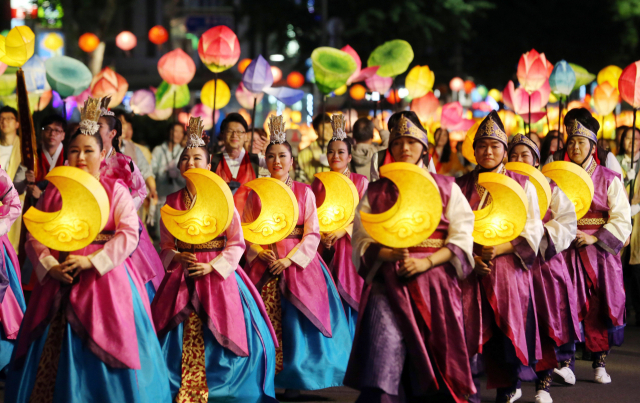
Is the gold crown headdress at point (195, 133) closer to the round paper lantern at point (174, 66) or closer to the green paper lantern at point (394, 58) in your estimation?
the round paper lantern at point (174, 66)

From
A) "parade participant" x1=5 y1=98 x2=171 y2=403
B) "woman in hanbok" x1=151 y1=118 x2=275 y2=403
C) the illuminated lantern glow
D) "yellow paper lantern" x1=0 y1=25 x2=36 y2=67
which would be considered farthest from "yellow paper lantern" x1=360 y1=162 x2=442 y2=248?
the illuminated lantern glow

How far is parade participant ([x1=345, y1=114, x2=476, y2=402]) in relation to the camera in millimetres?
3949

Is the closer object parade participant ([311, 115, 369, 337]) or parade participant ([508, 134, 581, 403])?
parade participant ([508, 134, 581, 403])

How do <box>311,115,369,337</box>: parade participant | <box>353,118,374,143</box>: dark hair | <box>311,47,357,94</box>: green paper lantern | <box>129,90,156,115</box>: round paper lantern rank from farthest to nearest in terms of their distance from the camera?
<box>129,90,156,115</box>: round paper lantern < <box>311,47,357,94</box>: green paper lantern < <box>353,118,374,143</box>: dark hair < <box>311,115,369,337</box>: parade participant

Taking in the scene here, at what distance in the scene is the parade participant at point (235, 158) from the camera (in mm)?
6508

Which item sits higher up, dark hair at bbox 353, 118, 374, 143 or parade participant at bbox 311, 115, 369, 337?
dark hair at bbox 353, 118, 374, 143

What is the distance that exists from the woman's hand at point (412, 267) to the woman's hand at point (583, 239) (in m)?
2.25

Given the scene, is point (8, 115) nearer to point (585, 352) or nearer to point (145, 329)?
point (145, 329)

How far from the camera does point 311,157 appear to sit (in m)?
8.57

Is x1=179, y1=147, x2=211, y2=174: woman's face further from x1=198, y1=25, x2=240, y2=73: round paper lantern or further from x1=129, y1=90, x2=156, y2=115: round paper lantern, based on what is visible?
x1=129, y1=90, x2=156, y2=115: round paper lantern

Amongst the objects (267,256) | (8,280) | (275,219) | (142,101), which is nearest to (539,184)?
(275,219)

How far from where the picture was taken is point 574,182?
18.8 ft

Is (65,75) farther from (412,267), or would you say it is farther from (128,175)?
(412,267)

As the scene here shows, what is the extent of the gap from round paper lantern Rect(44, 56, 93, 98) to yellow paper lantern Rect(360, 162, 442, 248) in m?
5.01
